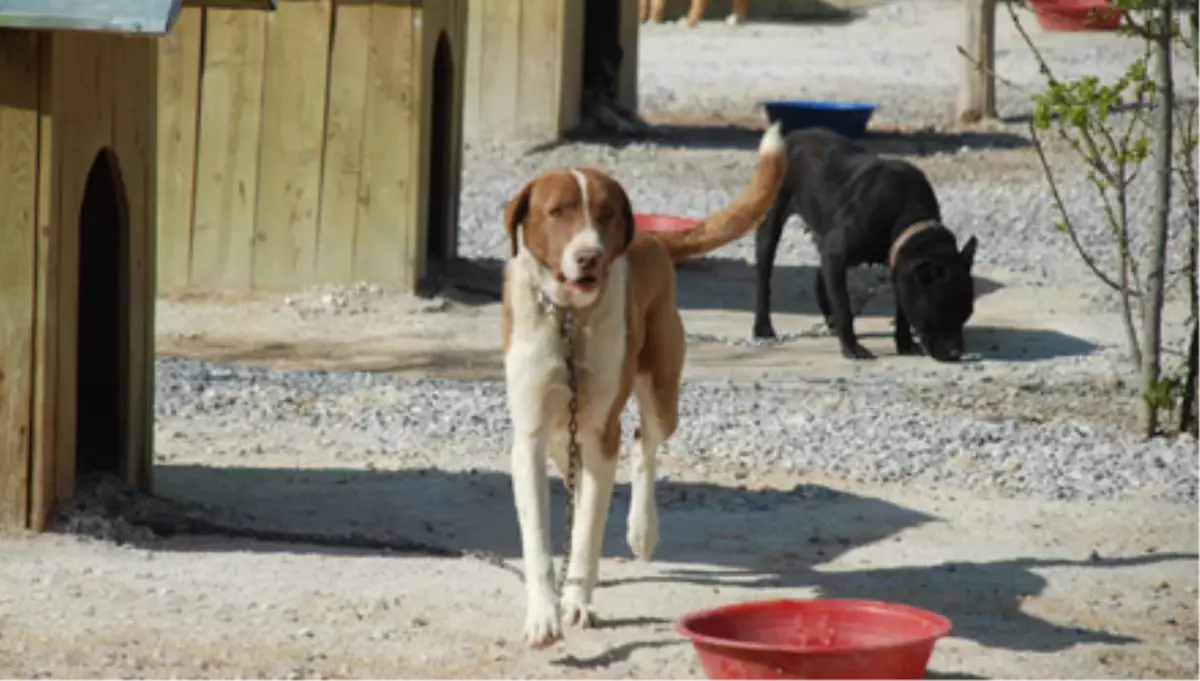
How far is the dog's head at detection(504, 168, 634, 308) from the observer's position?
632 cm

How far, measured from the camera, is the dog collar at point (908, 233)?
12969mm

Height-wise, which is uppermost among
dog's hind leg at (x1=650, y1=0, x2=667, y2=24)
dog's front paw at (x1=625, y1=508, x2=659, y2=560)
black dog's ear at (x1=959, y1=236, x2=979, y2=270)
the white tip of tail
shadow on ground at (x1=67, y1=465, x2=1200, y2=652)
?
the white tip of tail

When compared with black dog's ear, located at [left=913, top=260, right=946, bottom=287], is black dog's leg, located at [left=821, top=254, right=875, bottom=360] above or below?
below

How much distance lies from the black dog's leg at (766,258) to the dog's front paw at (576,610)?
6.74 metres

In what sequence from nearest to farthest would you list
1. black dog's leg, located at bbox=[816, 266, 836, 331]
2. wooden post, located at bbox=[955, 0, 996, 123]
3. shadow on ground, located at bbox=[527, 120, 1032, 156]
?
black dog's leg, located at bbox=[816, 266, 836, 331], shadow on ground, located at bbox=[527, 120, 1032, 156], wooden post, located at bbox=[955, 0, 996, 123]

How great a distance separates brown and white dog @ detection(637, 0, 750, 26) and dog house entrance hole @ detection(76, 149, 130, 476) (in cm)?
2321

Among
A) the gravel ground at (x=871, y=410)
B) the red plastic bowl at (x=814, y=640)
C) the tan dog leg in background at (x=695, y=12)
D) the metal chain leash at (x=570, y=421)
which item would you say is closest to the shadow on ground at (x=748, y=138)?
the gravel ground at (x=871, y=410)

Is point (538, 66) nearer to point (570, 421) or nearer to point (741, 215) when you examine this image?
point (741, 215)

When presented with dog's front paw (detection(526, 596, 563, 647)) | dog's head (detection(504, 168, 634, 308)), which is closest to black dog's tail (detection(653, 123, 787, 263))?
dog's head (detection(504, 168, 634, 308))

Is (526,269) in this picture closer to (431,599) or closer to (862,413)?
(431,599)

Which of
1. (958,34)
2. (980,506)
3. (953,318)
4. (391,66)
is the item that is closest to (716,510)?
(980,506)

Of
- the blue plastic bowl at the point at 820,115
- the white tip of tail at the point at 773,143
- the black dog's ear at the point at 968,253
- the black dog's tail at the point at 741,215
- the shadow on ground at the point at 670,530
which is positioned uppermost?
the white tip of tail at the point at 773,143

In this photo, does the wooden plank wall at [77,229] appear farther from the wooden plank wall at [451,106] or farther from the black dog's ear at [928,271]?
the black dog's ear at [928,271]

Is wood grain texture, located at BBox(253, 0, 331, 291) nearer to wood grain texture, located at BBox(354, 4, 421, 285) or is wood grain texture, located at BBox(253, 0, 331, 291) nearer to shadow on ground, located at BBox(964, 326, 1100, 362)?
wood grain texture, located at BBox(354, 4, 421, 285)
